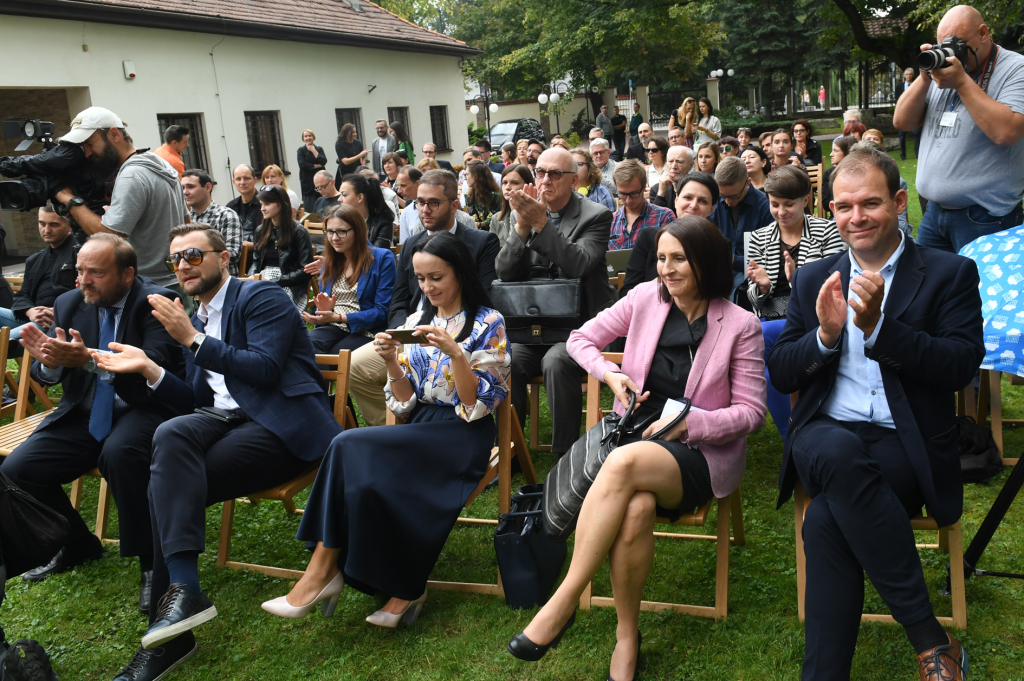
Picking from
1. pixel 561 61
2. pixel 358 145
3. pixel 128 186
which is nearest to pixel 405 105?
pixel 358 145

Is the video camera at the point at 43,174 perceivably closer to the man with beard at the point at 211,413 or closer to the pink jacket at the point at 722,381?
the man with beard at the point at 211,413

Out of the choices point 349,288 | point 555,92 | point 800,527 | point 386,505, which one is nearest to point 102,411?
Answer: point 386,505

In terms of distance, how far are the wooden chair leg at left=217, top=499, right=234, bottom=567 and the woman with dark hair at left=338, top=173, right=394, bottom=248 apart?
3246 millimetres

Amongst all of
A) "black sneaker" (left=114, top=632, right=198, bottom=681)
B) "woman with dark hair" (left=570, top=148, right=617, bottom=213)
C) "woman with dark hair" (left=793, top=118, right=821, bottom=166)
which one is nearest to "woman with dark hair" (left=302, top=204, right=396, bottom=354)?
"black sneaker" (left=114, top=632, right=198, bottom=681)

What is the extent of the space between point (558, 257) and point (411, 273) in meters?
0.97

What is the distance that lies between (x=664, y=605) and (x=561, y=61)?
30397mm

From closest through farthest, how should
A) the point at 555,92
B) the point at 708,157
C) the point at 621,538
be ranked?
the point at 621,538
the point at 708,157
the point at 555,92

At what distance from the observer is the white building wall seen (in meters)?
12.2

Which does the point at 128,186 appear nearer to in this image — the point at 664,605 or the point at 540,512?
the point at 540,512

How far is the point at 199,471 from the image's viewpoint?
10.7 ft

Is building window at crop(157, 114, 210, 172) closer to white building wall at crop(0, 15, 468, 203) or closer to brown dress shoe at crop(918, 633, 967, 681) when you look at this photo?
white building wall at crop(0, 15, 468, 203)

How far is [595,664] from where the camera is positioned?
9.53 ft

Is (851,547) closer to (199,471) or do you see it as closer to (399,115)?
(199,471)

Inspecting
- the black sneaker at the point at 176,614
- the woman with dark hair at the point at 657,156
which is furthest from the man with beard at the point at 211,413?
the woman with dark hair at the point at 657,156
